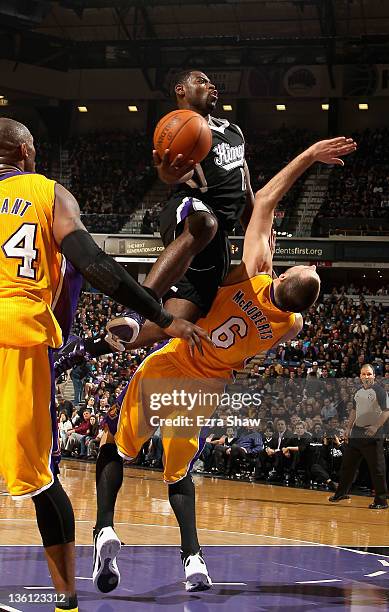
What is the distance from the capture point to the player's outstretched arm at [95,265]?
3.50m

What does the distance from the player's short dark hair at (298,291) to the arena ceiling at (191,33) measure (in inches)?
884

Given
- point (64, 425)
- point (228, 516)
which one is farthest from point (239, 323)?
point (64, 425)

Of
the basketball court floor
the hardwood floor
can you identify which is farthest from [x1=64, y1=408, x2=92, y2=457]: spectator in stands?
the basketball court floor

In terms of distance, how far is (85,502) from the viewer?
10344mm

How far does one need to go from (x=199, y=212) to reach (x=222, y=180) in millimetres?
540

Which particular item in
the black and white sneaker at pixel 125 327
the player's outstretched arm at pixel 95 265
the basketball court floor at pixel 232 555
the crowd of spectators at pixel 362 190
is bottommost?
the basketball court floor at pixel 232 555

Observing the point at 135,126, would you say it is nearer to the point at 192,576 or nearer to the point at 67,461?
the point at 67,461

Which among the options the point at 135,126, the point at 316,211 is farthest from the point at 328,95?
the point at 135,126

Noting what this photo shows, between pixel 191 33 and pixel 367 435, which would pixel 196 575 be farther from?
pixel 191 33

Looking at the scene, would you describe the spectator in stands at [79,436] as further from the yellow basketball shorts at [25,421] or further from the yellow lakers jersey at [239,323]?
the yellow basketball shorts at [25,421]

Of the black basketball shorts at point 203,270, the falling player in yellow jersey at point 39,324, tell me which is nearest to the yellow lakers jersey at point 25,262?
the falling player in yellow jersey at point 39,324

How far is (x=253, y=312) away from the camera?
17.1 feet

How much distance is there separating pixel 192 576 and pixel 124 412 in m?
1.00

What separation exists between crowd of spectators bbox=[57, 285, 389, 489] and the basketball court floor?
1316 millimetres
